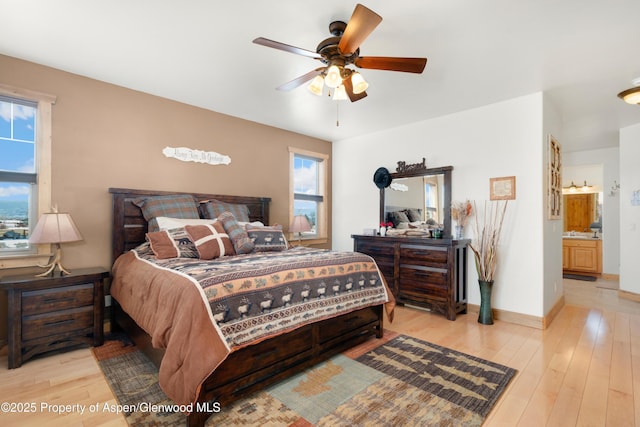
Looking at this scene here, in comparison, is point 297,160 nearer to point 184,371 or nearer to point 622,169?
point 184,371

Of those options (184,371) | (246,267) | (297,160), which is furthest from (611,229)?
(184,371)

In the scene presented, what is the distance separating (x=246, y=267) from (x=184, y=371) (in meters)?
0.72

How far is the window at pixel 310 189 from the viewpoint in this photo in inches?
195

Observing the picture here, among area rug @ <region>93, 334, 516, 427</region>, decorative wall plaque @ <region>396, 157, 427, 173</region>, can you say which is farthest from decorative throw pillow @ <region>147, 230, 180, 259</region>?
decorative wall plaque @ <region>396, 157, 427, 173</region>

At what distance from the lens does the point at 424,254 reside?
3.69 meters

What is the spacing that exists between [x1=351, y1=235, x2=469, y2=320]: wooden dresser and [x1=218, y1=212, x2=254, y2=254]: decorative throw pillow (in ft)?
6.20

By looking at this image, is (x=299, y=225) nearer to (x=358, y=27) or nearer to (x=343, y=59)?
(x=343, y=59)

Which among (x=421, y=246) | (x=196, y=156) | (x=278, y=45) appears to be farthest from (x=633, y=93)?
(x=196, y=156)

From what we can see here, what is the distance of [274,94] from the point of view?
3.37 m

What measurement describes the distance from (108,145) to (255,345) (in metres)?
2.62

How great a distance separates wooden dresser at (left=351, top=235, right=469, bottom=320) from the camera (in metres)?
3.49

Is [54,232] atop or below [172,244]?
atop

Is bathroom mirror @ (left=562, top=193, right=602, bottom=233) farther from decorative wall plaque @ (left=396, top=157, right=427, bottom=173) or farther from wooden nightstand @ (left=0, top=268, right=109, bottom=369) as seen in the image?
wooden nightstand @ (left=0, top=268, right=109, bottom=369)

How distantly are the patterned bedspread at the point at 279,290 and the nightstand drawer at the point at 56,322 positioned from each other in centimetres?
67
